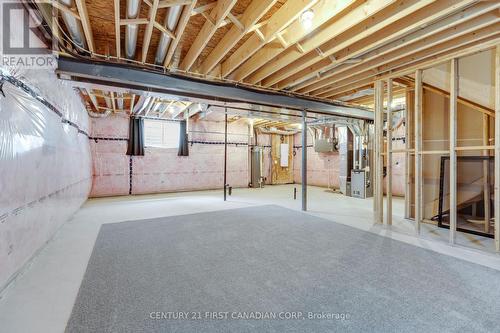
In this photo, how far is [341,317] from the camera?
158cm

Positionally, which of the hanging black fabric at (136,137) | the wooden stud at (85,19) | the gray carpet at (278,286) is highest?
the wooden stud at (85,19)

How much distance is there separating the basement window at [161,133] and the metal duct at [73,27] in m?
4.62

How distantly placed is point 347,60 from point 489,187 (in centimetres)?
286

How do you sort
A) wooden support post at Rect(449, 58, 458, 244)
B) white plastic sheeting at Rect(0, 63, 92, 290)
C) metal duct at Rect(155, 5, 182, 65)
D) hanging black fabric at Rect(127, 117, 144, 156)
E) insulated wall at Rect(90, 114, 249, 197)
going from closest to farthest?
white plastic sheeting at Rect(0, 63, 92, 290) < metal duct at Rect(155, 5, 182, 65) < wooden support post at Rect(449, 58, 458, 244) < insulated wall at Rect(90, 114, 249, 197) < hanging black fabric at Rect(127, 117, 144, 156)

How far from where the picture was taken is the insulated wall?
673 centimetres

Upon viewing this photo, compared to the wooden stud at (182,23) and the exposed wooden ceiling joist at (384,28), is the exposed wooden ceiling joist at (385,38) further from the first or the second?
the wooden stud at (182,23)

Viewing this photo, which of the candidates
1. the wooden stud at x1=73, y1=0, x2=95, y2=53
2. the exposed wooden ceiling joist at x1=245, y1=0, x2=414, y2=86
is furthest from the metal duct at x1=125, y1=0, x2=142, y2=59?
the exposed wooden ceiling joist at x1=245, y1=0, x2=414, y2=86

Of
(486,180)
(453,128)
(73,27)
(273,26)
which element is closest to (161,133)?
(73,27)

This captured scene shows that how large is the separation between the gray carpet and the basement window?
4.79m

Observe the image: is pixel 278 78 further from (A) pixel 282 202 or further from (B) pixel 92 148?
(B) pixel 92 148

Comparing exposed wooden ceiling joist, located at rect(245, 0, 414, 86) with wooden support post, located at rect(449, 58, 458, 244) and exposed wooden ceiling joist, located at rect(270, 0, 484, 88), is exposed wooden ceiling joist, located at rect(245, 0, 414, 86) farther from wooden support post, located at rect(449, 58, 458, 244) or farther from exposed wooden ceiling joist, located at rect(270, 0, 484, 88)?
wooden support post, located at rect(449, 58, 458, 244)

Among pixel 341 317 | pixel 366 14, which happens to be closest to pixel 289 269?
pixel 341 317

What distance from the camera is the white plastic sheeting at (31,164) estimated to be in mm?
1797

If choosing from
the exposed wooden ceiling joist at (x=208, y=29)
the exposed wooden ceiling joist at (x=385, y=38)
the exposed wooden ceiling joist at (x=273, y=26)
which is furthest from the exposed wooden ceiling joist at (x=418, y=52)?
the exposed wooden ceiling joist at (x=208, y=29)
